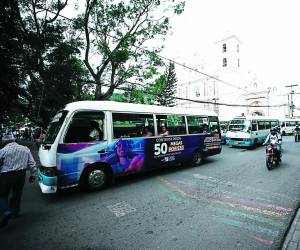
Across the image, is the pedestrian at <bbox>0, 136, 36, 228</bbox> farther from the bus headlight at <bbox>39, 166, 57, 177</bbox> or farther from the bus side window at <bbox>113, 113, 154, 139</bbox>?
the bus side window at <bbox>113, 113, 154, 139</bbox>

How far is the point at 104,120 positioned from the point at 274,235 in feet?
15.8

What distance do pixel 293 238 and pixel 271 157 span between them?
585 cm

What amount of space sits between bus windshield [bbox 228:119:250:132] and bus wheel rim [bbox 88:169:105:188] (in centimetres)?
1369

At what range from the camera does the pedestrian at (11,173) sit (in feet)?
13.7

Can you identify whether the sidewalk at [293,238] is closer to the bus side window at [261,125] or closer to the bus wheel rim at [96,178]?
the bus wheel rim at [96,178]

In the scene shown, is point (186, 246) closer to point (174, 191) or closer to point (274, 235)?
point (274, 235)

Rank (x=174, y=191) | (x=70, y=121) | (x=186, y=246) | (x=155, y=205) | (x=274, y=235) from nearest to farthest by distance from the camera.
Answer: (x=186, y=246) → (x=274, y=235) → (x=155, y=205) → (x=70, y=121) → (x=174, y=191)

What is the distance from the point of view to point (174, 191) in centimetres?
606

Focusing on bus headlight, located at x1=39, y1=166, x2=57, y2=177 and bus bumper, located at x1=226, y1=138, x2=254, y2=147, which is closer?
bus headlight, located at x1=39, y1=166, x2=57, y2=177

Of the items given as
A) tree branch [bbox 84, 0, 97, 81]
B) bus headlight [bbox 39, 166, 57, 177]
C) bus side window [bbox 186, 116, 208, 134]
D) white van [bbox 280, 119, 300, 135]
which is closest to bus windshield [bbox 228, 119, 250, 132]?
bus side window [bbox 186, 116, 208, 134]

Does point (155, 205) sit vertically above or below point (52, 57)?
below

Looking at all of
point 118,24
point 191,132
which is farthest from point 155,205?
point 118,24

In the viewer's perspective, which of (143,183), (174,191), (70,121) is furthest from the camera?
(143,183)

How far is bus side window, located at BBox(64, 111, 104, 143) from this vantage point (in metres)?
5.54
